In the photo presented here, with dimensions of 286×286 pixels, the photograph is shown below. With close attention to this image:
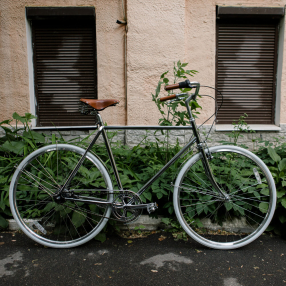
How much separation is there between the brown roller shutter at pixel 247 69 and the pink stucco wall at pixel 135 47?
0.29 meters

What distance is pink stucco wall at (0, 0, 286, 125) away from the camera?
3.90m

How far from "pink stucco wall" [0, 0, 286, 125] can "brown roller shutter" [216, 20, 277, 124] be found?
0.29 m

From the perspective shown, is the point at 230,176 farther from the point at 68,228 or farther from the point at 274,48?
the point at 274,48

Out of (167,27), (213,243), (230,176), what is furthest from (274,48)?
(213,243)

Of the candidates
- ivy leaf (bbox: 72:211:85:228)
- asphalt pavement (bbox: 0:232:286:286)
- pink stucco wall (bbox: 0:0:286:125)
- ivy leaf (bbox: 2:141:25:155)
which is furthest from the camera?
pink stucco wall (bbox: 0:0:286:125)

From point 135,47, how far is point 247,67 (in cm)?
199

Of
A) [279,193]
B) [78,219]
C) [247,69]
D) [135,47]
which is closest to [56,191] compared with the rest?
[78,219]

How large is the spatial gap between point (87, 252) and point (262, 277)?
4.87 ft

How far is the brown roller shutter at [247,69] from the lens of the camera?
4289 mm

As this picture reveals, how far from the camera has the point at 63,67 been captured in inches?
168

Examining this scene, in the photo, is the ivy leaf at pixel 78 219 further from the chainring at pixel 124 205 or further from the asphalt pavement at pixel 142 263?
the chainring at pixel 124 205

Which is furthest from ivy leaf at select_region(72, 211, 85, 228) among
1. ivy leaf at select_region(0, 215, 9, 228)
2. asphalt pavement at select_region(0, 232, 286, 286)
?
ivy leaf at select_region(0, 215, 9, 228)

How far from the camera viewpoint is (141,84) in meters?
4.00

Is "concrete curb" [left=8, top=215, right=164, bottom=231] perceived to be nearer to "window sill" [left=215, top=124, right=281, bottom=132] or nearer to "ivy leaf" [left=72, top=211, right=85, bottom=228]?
"ivy leaf" [left=72, top=211, right=85, bottom=228]
